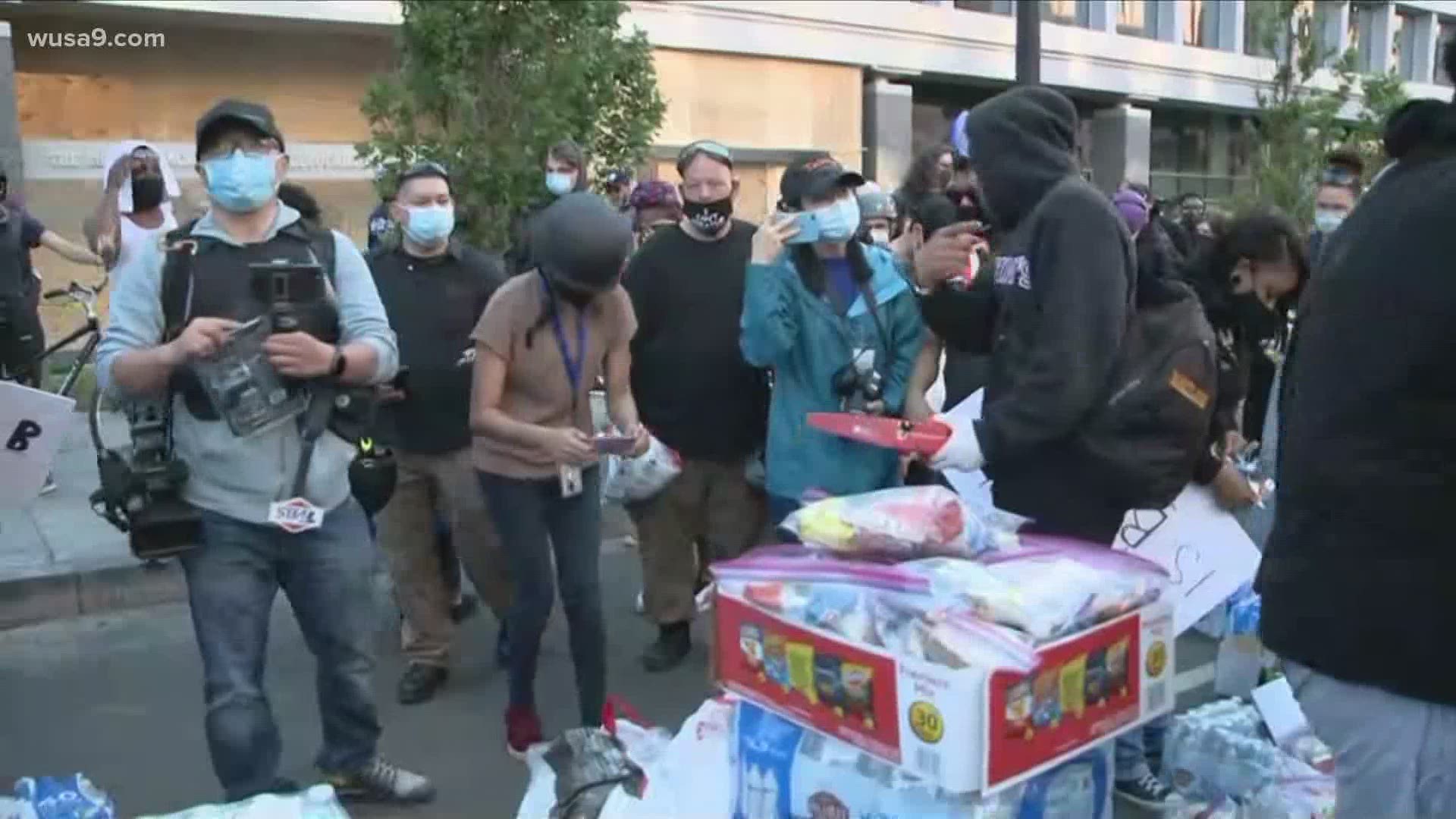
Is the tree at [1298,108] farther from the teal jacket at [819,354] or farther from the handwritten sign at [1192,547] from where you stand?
the handwritten sign at [1192,547]

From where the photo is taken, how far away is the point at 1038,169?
3.19 metres

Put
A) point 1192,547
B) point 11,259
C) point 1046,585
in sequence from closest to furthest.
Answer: point 1046,585
point 1192,547
point 11,259

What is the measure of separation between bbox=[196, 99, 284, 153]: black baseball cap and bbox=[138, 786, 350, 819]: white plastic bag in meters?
1.61

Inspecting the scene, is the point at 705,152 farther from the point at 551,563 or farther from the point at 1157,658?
the point at 1157,658

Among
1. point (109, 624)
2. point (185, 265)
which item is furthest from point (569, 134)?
point (185, 265)

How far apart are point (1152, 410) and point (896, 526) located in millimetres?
837

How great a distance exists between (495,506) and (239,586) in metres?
0.92

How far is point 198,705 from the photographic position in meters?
4.96

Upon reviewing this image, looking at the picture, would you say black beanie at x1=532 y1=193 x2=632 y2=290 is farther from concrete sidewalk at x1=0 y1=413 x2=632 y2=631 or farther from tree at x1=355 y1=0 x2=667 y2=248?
tree at x1=355 y1=0 x2=667 y2=248

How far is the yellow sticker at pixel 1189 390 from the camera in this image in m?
3.10

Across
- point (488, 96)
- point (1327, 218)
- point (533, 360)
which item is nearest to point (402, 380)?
point (533, 360)

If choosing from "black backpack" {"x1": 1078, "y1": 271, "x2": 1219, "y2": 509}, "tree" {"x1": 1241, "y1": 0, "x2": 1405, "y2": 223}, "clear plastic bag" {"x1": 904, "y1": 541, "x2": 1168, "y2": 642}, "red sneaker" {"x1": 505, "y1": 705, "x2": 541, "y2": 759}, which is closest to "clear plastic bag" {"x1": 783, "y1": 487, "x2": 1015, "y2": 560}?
"clear plastic bag" {"x1": 904, "y1": 541, "x2": 1168, "y2": 642}

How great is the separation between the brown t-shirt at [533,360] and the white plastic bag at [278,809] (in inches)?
54.2

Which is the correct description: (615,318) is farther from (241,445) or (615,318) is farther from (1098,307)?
(1098,307)
